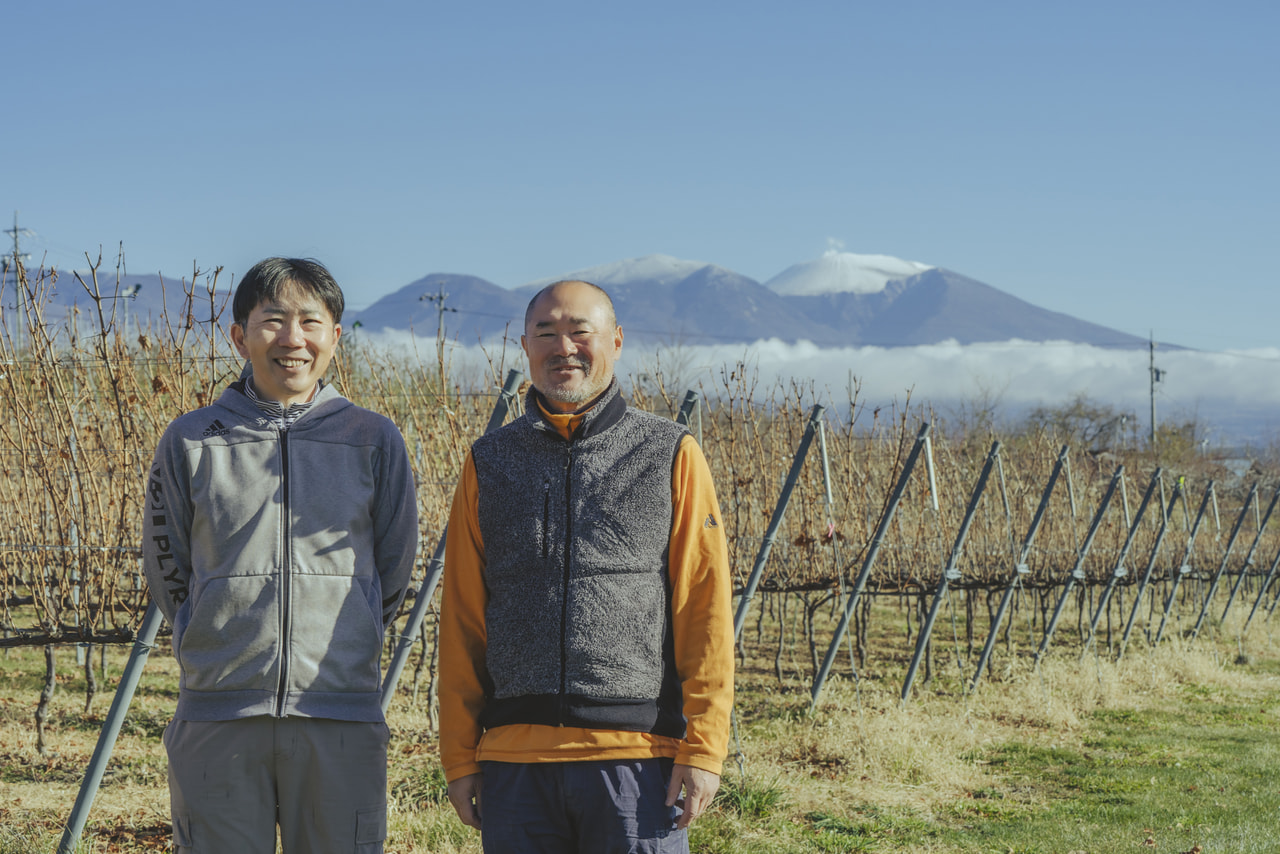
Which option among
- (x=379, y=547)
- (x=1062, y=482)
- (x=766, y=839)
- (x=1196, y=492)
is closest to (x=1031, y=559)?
(x=1062, y=482)

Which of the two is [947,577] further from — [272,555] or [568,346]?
[272,555]

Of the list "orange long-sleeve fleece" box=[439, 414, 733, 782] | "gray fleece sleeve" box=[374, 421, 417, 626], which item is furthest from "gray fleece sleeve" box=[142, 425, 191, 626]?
"orange long-sleeve fleece" box=[439, 414, 733, 782]

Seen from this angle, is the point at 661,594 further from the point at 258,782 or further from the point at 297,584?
the point at 258,782

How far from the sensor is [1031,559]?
13.3 m

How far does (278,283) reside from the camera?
2.28 m

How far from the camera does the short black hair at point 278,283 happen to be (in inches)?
89.5

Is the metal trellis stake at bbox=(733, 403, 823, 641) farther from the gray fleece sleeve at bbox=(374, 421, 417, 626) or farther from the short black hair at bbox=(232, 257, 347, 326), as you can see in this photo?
the short black hair at bbox=(232, 257, 347, 326)

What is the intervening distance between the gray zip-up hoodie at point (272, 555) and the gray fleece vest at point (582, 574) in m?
0.25

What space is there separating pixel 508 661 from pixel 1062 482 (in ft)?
52.0

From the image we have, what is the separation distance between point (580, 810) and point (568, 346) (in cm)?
88

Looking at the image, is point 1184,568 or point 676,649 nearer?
point 676,649

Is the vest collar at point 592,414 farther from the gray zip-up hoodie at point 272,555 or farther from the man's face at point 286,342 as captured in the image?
the man's face at point 286,342

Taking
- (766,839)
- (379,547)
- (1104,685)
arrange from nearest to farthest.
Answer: (379,547), (766,839), (1104,685)

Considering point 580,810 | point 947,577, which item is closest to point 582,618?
point 580,810
